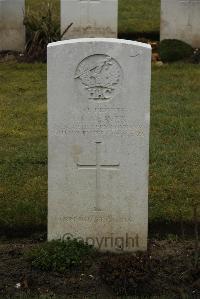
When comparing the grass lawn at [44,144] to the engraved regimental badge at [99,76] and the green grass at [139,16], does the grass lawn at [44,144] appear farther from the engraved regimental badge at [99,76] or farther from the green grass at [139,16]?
the green grass at [139,16]

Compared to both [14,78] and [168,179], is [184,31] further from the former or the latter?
[168,179]

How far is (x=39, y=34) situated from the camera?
13.3 meters

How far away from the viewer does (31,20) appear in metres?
13.5

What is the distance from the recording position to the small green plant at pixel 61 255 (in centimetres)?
568

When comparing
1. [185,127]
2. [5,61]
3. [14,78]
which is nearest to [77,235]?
[185,127]

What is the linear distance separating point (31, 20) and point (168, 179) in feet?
21.8

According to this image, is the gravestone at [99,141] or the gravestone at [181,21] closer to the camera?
the gravestone at [99,141]

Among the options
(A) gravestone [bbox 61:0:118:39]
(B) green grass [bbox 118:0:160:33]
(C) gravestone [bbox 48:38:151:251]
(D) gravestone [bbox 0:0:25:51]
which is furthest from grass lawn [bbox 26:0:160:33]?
(C) gravestone [bbox 48:38:151:251]

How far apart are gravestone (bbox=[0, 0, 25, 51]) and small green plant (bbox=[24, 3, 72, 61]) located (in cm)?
12

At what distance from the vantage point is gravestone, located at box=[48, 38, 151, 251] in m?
5.71

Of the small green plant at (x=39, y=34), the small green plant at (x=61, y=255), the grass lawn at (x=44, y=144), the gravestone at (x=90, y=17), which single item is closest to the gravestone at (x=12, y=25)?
the small green plant at (x=39, y=34)

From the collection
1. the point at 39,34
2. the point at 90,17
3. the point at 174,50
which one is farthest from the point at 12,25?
the point at 174,50

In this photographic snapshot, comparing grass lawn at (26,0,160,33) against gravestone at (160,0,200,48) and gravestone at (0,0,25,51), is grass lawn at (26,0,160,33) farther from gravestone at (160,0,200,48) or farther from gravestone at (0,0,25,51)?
gravestone at (0,0,25,51)

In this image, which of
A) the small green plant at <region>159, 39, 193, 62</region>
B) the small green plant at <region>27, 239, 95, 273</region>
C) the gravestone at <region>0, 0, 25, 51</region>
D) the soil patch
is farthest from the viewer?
the gravestone at <region>0, 0, 25, 51</region>
